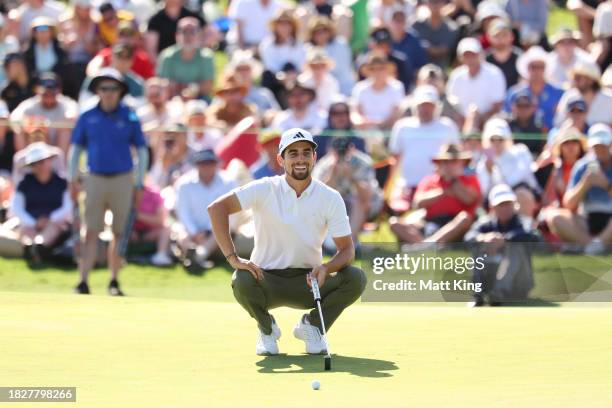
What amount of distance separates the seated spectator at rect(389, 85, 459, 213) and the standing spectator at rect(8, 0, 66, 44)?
17.8 feet

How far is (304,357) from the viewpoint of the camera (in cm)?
910

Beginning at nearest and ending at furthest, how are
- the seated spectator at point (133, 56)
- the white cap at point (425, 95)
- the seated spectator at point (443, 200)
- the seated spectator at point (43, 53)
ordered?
the seated spectator at point (443, 200)
the white cap at point (425, 95)
the seated spectator at point (133, 56)
the seated spectator at point (43, 53)

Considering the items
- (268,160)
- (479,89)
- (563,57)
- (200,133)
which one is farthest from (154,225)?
(563,57)

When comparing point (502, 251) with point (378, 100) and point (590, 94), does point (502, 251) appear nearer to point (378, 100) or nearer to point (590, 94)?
point (590, 94)

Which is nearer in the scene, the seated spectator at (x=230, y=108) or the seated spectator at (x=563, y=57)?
the seated spectator at (x=230, y=108)

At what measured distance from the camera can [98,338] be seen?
31.8ft

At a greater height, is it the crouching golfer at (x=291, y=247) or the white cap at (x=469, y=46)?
the white cap at (x=469, y=46)

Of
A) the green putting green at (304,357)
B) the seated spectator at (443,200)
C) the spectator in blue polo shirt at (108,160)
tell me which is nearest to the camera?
the green putting green at (304,357)

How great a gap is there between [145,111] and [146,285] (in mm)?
3187

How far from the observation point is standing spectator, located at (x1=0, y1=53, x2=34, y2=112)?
17.6 m

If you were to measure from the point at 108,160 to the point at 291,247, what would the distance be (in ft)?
16.8

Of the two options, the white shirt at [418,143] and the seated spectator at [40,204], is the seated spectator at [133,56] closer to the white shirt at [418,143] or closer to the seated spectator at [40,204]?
the seated spectator at [40,204]

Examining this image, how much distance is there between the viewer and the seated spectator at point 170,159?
1648 centimetres

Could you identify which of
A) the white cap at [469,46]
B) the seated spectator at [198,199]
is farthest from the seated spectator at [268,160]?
the white cap at [469,46]
